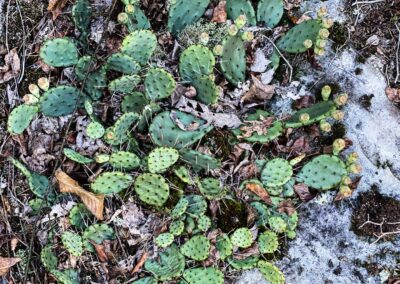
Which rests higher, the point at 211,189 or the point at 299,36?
the point at 299,36

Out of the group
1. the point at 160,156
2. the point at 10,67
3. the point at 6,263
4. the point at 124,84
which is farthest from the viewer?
the point at 10,67

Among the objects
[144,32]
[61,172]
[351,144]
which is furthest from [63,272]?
[351,144]

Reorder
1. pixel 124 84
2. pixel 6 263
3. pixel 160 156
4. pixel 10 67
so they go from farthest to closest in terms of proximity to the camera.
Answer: pixel 10 67
pixel 6 263
pixel 124 84
pixel 160 156

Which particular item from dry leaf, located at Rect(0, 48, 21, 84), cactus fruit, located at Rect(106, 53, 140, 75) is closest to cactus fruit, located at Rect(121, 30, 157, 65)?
cactus fruit, located at Rect(106, 53, 140, 75)

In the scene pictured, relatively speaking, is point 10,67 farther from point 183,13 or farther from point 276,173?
point 276,173

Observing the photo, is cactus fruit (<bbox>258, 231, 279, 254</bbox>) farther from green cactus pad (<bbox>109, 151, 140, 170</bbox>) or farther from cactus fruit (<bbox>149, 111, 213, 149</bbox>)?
green cactus pad (<bbox>109, 151, 140, 170</bbox>)

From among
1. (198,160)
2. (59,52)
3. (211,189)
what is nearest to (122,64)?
(59,52)
